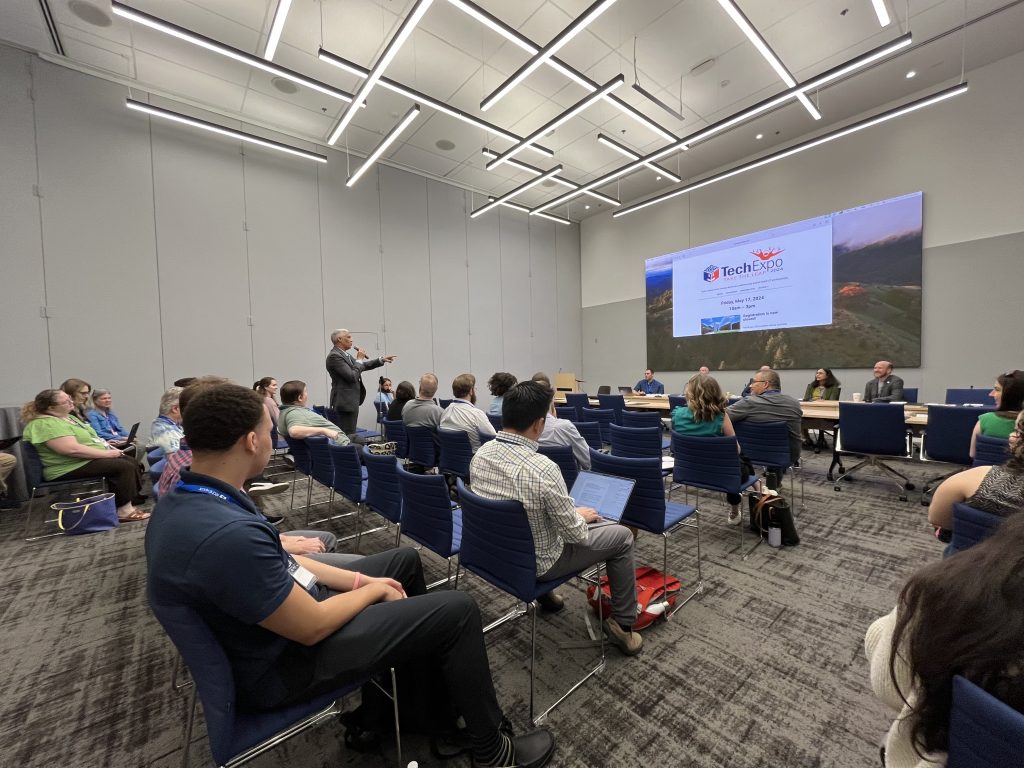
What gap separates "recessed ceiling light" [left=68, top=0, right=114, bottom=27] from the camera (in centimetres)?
419

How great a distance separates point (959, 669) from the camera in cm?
60

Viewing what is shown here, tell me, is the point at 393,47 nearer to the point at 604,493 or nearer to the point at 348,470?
the point at 348,470

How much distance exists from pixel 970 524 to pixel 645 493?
1211mm

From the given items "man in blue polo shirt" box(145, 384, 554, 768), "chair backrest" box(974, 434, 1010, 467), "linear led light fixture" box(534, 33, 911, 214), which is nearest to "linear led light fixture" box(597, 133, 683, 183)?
"linear led light fixture" box(534, 33, 911, 214)

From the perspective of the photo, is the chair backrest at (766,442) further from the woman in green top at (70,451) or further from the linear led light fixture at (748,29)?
the woman in green top at (70,451)

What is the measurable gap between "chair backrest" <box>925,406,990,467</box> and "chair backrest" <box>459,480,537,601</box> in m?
4.27

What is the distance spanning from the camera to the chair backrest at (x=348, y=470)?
282cm

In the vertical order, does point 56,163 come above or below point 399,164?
below

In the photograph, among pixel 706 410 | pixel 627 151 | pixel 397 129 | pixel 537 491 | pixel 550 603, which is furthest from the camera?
pixel 627 151

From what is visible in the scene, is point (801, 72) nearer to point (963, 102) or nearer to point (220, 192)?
point (963, 102)

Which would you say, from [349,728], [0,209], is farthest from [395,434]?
[0,209]

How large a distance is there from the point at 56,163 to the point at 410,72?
14.9 ft

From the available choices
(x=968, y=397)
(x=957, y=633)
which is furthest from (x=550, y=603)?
(x=968, y=397)

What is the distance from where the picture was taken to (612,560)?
1871 mm
